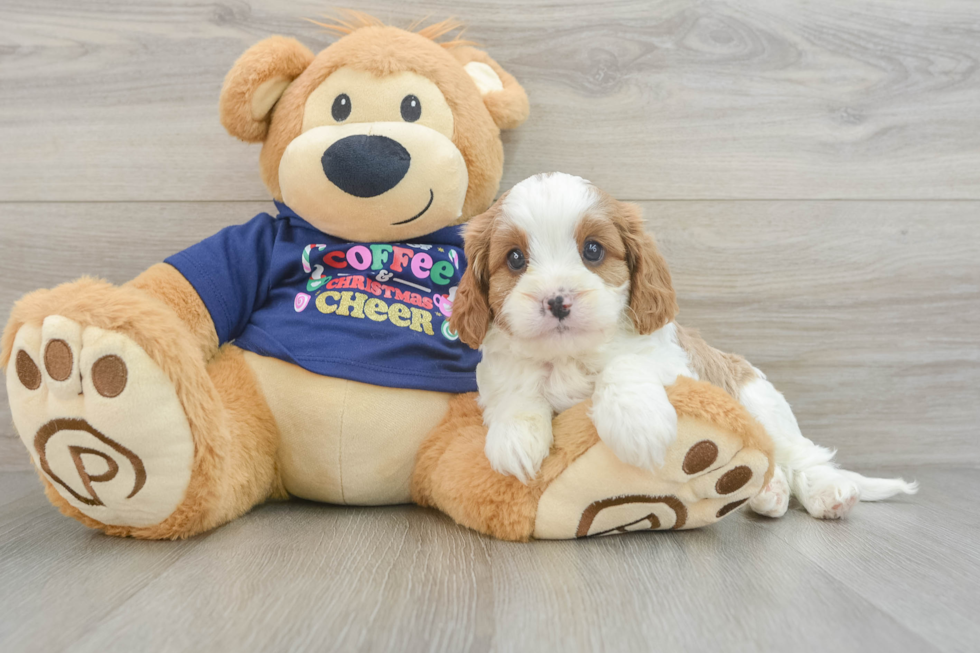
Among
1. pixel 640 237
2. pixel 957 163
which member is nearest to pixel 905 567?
pixel 640 237

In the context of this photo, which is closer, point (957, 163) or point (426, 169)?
point (426, 169)

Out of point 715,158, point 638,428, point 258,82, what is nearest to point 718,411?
point 638,428

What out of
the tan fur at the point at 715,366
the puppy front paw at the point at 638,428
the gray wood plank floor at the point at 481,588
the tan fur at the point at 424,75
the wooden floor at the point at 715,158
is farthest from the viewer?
the wooden floor at the point at 715,158

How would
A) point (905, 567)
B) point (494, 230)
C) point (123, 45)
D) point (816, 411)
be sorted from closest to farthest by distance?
point (905, 567)
point (494, 230)
point (123, 45)
point (816, 411)

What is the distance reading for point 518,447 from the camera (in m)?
0.96

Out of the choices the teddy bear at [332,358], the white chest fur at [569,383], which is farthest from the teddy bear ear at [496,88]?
the white chest fur at [569,383]

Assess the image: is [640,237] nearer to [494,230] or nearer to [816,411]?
[494,230]

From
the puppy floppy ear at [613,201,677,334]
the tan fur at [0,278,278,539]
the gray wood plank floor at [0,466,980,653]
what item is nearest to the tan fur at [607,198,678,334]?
the puppy floppy ear at [613,201,677,334]

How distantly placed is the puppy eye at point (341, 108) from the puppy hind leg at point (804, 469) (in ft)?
2.97

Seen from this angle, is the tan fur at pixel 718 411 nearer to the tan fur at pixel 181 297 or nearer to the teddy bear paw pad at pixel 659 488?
the teddy bear paw pad at pixel 659 488

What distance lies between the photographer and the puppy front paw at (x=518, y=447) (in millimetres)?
962

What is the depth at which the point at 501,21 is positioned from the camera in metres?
1.53

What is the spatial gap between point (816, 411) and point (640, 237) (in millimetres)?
884

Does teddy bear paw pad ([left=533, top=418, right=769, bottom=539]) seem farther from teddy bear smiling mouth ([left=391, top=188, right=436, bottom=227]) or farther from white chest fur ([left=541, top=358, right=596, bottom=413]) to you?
teddy bear smiling mouth ([left=391, top=188, right=436, bottom=227])
